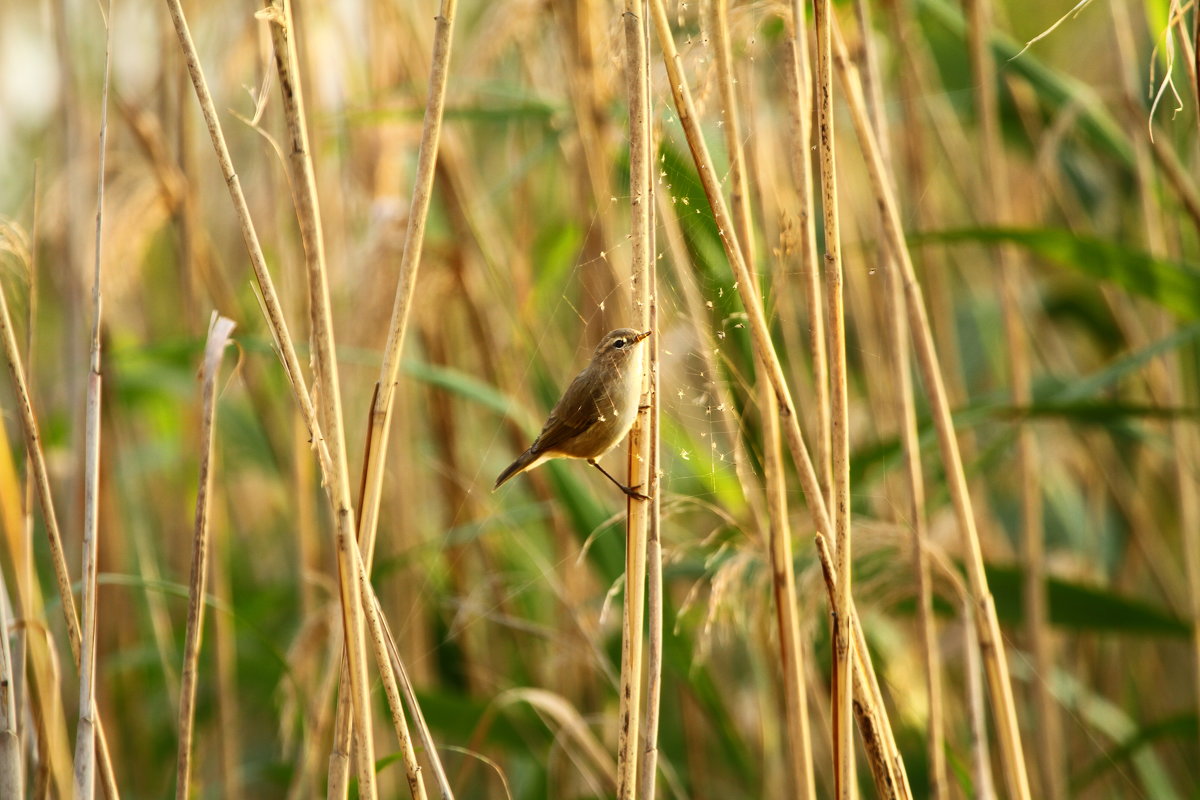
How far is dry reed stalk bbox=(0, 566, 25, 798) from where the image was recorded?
1.59 meters

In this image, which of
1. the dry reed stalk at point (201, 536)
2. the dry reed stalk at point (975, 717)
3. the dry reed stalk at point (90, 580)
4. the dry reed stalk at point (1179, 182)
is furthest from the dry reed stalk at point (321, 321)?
the dry reed stalk at point (1179, 182)

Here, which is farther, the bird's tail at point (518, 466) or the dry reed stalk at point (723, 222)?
the bird's tail at point (518, 466)

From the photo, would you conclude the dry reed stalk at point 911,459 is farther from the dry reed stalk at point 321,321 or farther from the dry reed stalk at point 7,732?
the dry reed stalk at point 7,732

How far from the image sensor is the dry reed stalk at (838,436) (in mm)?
1515

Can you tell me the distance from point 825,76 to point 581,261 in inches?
31.2

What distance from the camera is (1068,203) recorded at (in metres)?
3.43

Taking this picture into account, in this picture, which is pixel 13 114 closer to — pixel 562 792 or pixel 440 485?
pixel 440 485

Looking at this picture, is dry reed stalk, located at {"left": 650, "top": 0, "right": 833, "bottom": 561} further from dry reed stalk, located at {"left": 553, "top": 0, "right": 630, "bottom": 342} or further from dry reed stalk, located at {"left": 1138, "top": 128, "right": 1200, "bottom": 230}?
dry reed stalk, located at {"left": 1138, "top": 128, "right": 1200, "bottom": 230}

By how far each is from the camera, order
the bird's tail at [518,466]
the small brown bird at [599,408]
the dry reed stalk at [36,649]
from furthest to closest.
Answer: the bird's tail at [518,466] → the small brown bird at [599,408] → the dry reed stalk at [36,649]

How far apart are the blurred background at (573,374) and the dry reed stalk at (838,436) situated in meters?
0.14

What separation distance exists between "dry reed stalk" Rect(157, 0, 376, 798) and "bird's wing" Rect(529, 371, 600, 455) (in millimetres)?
682

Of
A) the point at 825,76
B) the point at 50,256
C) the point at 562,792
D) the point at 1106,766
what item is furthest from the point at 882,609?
the point at 50,256

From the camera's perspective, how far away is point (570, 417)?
2.16 meters

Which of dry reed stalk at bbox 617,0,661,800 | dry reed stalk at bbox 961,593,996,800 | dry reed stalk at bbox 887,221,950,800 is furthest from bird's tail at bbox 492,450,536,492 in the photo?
dry reed stalk at bbox 961,593,996,800
